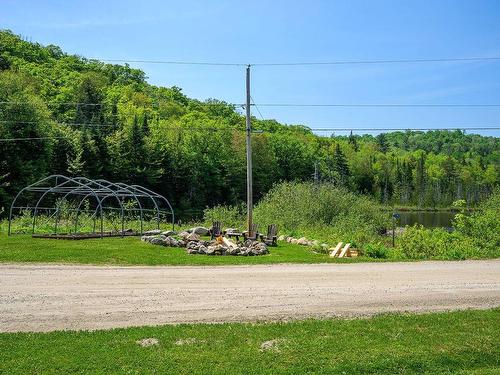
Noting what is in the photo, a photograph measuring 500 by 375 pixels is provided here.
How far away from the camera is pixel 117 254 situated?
63.4 feet

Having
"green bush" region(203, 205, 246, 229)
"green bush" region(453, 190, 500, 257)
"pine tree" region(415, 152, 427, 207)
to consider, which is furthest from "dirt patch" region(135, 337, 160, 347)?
"pine tree" region(415, 152, 427, 207)

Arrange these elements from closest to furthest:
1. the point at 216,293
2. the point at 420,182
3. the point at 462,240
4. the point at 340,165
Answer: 1. the point at 216,293
2. the point at 462,240
3. the point at 340,165
4. the point at 420,182

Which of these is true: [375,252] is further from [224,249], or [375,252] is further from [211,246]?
[211,246]

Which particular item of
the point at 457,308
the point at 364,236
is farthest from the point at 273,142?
the point at 457,308

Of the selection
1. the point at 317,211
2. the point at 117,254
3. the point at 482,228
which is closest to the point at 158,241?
the point at 117,254

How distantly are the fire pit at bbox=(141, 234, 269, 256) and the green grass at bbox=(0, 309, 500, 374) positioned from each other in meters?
10.9

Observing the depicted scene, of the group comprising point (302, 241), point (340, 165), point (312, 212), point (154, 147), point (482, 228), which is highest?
point (154, 147)

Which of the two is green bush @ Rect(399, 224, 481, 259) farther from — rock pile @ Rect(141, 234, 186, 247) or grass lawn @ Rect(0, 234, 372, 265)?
rock pile @ Rect(141, 234, 186, 247)

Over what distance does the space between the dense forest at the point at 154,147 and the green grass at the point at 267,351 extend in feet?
97.6

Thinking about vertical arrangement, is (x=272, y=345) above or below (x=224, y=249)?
above

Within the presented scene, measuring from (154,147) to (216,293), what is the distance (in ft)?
204

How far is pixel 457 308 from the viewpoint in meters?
11.8

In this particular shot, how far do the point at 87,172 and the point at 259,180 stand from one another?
3345cm

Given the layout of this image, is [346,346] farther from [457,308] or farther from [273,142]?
[273,142]
